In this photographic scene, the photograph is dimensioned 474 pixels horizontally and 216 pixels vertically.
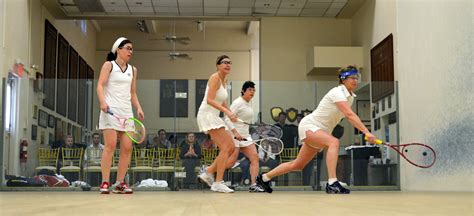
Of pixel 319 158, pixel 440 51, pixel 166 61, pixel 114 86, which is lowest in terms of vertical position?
pixel 319 158

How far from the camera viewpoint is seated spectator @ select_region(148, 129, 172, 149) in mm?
9805

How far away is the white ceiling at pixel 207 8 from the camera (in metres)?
13.3

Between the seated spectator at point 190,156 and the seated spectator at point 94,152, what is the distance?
1223mm

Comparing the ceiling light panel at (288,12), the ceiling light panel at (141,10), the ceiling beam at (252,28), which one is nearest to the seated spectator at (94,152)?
the ceiling light panel at (141,10)

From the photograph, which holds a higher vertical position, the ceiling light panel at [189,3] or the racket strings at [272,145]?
the ceiling light panel at [189,3]

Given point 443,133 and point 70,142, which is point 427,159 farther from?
point 70,142

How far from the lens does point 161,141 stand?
9.84 metres

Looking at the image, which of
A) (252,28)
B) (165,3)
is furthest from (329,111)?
(252,28)

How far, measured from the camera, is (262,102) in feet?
33.0

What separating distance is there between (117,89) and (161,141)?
420cm

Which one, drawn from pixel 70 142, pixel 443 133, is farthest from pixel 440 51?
pixel 70 142

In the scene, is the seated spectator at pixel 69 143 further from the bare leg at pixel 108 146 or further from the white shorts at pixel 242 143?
the bare leg at pixel 108 146

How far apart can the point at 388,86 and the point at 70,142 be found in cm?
511

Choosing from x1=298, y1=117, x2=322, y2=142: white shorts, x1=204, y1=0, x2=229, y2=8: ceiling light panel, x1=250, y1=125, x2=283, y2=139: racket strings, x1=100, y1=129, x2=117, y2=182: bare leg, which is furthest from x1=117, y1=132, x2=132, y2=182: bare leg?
x1=204, y1=0, x2=229, y2=8: ceiling light panel
